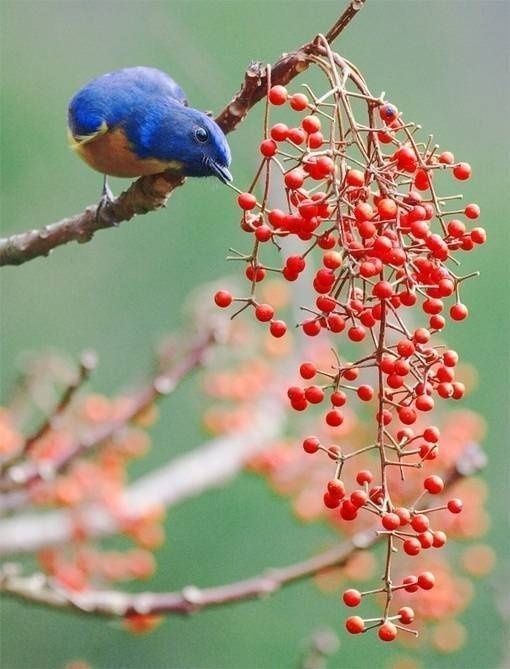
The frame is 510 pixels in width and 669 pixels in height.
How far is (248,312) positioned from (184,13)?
1.59 meters

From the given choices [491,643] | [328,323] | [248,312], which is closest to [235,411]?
[248,312]

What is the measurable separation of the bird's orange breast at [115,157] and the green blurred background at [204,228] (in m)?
2.66

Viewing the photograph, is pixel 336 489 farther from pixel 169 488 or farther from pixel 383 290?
pixel 169 488

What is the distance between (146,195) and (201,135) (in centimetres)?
9

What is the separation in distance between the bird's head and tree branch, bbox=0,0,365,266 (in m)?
0.02

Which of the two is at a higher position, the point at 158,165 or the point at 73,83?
the point at 158,165

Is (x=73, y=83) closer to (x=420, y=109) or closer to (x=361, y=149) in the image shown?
(x=420, y=109)

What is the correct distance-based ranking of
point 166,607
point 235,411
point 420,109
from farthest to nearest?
point 420,109 → point 235,411 → point 166,607

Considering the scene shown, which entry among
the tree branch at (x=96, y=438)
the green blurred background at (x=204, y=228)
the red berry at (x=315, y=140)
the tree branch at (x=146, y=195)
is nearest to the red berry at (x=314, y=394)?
the red berry at (x=315, y=140)

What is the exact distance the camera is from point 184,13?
13.5 feet

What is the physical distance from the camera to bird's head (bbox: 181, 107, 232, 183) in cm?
116

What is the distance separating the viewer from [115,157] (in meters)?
1.31

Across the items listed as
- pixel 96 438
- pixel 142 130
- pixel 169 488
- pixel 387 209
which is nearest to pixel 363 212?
pixel 387 209

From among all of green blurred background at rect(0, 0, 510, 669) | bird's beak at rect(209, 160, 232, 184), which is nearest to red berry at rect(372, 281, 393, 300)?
bird's beak at rect(209, 160, 232, 184)
